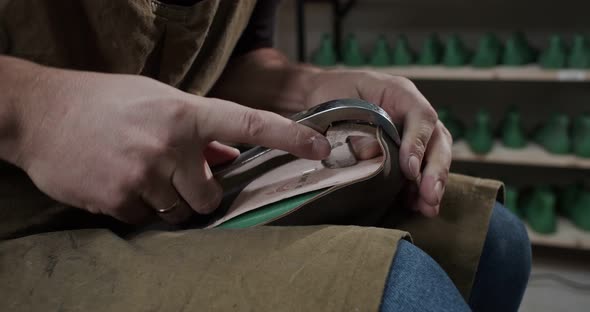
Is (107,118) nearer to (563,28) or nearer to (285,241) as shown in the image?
(285,241)

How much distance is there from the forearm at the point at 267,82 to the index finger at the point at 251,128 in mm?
264

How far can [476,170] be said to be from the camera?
1890mm

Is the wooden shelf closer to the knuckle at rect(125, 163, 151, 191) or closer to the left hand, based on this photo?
the left hand

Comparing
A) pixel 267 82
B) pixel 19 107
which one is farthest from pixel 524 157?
pixel 19 107

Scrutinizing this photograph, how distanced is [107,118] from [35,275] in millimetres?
123

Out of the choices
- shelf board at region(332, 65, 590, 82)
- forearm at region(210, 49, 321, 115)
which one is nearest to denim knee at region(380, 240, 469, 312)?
forearm at region(210, 49, 321, 115)

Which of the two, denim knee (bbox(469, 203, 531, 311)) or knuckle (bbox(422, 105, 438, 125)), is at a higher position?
knuckle (bbox(422, 105, 438, 125))

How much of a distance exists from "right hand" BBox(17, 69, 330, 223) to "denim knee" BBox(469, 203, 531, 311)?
0.27 metres

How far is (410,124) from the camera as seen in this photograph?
52 centimetres

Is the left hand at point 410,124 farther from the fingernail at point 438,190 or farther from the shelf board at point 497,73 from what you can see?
the shelf board at point 497,73

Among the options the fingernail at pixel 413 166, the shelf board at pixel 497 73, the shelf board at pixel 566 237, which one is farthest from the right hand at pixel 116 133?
the shelf board at pixel 566 237

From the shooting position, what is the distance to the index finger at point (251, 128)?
38cm

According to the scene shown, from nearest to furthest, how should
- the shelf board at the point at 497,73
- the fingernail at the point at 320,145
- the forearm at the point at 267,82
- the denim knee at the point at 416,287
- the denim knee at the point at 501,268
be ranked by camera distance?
the denim knee at the point at 416,287, the fingernail at the point at 320,145, the denim knee at the point at 501,268, the forearm at the point at 267,82, the shelf board at the point at 497,73

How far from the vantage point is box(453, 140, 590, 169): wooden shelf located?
1.46 m
